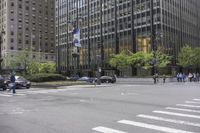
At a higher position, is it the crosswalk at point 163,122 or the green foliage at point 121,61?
the green foliage at point 121,61

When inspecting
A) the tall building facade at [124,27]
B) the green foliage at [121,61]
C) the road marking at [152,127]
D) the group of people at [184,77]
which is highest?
the tall building facade at [124,27]

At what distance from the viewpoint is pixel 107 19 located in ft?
317

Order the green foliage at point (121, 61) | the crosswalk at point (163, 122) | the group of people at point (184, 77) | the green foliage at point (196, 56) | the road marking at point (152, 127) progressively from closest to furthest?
the road marking at point (152, 127) → the crosswalk at point (163, 122) → the group of people at point (184, 77) → the green foliage at point (121, 61) → the green foliage at point (196, 56)

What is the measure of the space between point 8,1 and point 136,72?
62239mm

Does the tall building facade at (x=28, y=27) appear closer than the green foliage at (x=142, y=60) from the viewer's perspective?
No

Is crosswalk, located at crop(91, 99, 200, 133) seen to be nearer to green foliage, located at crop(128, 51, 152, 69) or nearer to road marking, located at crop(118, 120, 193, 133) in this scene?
road marking, located at crop(118, 120, 193, 133)

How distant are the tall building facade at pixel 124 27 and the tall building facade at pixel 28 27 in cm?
1852

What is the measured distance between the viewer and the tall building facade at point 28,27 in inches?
4931

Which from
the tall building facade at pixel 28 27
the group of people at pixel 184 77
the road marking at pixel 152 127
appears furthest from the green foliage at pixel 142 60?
the road marking at pixel 152 127

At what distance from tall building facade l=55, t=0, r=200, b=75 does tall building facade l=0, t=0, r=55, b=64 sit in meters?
18.5

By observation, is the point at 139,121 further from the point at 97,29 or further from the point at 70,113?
the point at 97,29

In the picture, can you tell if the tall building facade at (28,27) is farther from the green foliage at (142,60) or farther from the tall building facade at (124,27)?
the green foliage at (142,60)

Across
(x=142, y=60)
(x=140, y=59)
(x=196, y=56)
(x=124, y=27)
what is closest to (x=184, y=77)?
(x=142, y=60)

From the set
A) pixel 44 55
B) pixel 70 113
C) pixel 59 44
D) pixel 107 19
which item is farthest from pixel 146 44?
pixel 70 113
